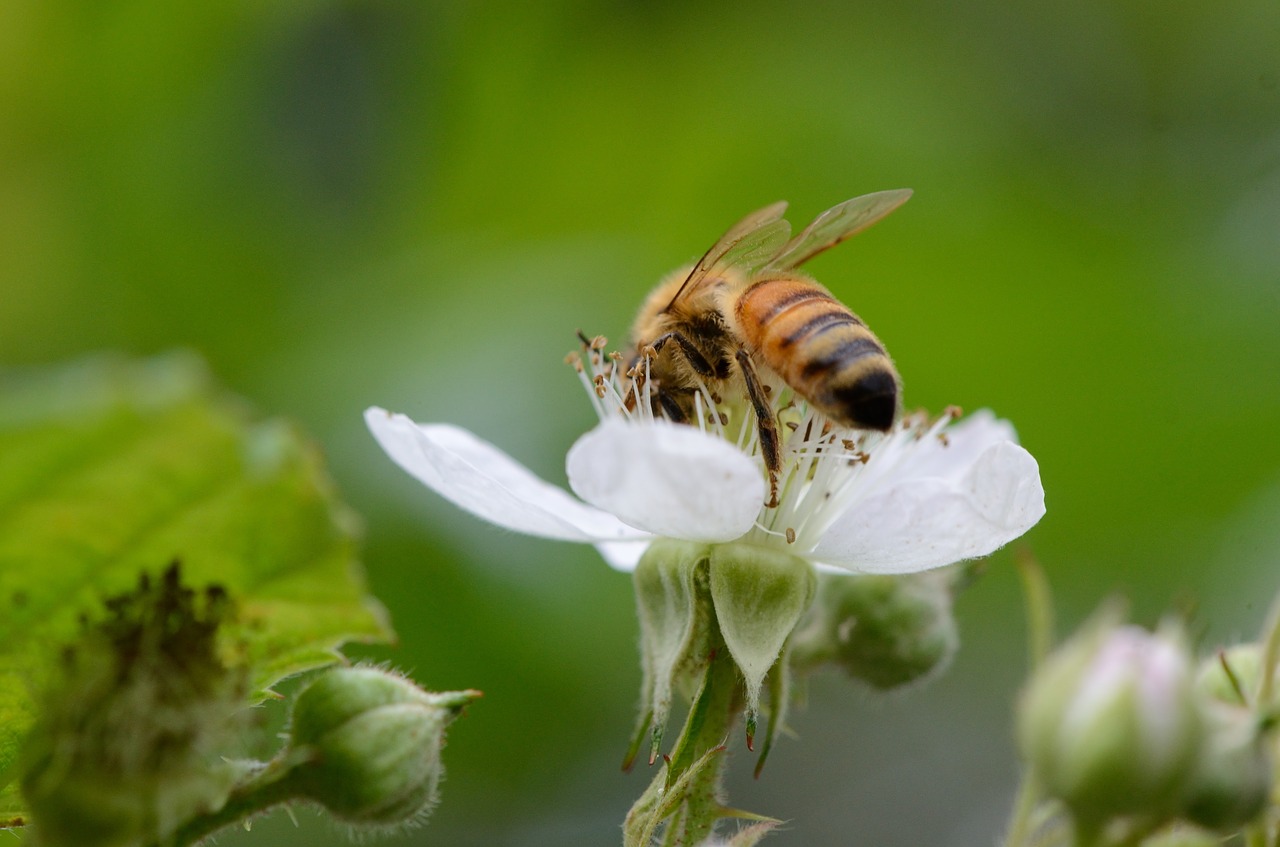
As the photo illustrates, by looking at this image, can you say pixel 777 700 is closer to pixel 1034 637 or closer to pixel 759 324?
pixel 1034 637

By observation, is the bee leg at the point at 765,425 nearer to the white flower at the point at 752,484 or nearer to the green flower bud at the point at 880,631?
the white flower at the point at 752,484

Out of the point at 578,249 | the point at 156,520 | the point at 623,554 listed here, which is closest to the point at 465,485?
the point at 623,554

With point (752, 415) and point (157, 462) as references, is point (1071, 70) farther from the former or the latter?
point (157, 462)

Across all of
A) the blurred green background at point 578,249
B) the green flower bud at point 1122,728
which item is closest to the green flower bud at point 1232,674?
the green flower bud at point 1122,728

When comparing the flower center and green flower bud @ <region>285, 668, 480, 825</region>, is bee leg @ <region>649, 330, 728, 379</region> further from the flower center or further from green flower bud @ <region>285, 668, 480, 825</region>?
green flower bud @ <region>285, 668, 480, 825</region>

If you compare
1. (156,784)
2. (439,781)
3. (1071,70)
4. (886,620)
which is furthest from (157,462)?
(1071,70)

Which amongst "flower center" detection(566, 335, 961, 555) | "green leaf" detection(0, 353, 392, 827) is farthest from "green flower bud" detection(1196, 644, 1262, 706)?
"green leaf" detection(0, 353, 392, 827)

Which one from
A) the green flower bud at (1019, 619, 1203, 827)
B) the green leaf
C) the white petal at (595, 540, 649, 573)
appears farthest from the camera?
the white petal at (595, 540, 649, 573)
